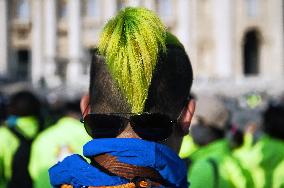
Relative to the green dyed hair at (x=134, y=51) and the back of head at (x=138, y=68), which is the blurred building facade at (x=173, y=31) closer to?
the back of head at (x=138, y=68)

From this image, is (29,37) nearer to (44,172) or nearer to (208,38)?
(208,38)

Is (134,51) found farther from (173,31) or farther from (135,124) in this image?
(173,31)

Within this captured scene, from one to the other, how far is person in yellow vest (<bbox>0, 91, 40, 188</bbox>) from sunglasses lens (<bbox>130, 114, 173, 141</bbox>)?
110 inches

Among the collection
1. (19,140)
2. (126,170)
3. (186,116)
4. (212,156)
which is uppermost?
(186,116)

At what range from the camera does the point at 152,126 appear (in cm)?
195

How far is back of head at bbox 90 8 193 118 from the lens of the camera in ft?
6.31

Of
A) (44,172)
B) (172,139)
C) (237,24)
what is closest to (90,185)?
(172,139)

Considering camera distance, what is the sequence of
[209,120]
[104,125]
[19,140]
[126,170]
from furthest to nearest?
[19,140] < [209,120] < [104,125] < [126,170]

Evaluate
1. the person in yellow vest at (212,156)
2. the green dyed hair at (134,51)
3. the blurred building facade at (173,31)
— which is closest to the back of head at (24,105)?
the person in yellow vest at (212,156)

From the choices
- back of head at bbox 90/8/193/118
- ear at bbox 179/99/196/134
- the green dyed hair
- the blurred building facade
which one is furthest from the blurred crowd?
the blurred building facade

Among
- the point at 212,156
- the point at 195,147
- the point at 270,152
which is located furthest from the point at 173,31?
the point at 212,156

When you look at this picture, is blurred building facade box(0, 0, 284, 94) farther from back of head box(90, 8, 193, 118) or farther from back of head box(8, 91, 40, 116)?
back of head box(90, 8, 193, 118)

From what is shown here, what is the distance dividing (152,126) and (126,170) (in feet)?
0.56

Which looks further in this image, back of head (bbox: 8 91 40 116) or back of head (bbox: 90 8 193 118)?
back of head (bbox: 8 91 40 116)
